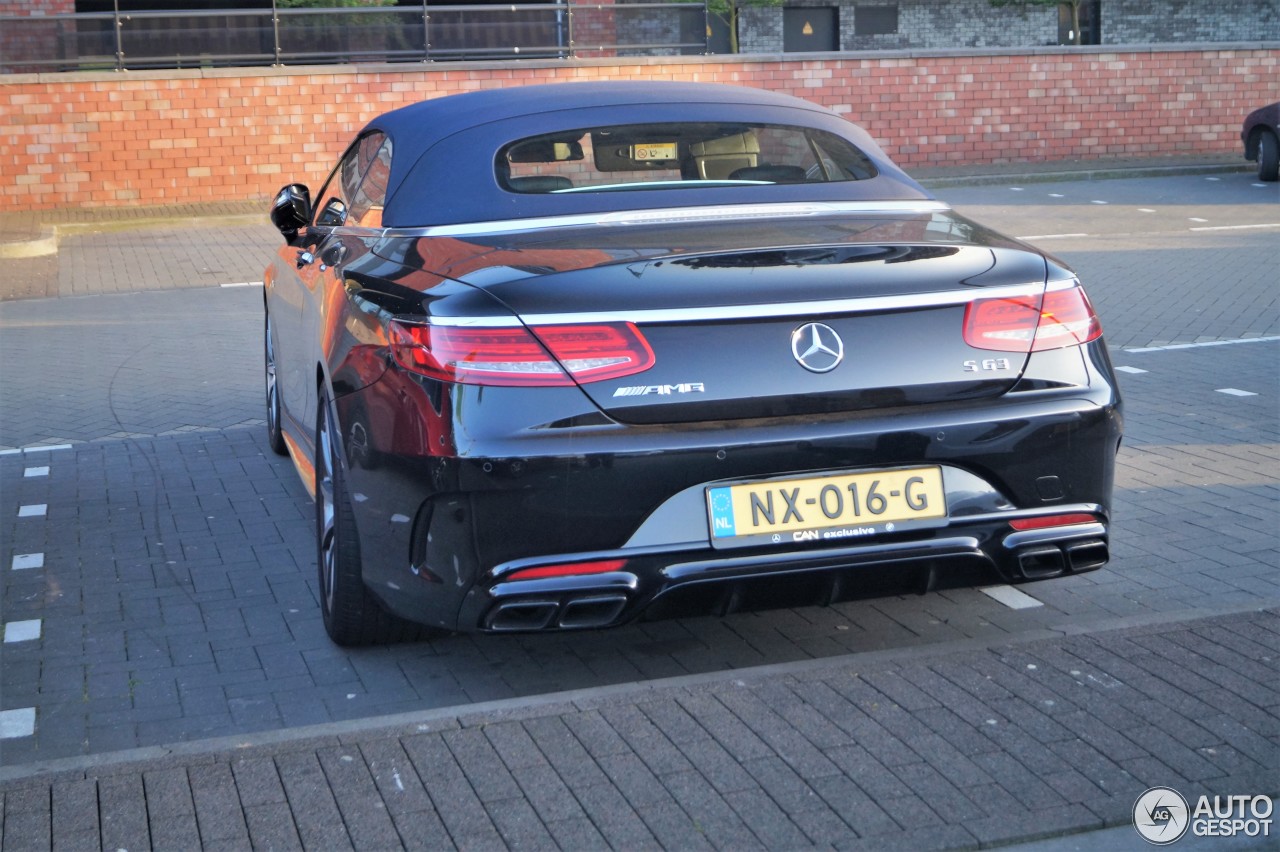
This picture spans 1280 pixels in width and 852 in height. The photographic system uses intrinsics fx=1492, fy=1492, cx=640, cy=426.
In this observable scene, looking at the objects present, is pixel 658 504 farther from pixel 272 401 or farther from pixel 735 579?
pixel 272 401

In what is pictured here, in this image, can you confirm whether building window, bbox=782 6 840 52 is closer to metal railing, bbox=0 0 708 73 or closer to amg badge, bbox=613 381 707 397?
metal railing, bbox=0 0 708 73

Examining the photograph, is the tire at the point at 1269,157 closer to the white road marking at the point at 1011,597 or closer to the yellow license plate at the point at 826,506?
the white road marking at the point at 1011,597

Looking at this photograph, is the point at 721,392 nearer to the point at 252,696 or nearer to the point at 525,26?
the point at 252,696

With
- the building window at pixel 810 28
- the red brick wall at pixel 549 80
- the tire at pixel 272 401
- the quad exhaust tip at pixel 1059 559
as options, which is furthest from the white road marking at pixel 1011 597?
the building window at pixel 810 28

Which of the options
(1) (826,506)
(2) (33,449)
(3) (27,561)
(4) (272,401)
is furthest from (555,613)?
(2) (33,449)

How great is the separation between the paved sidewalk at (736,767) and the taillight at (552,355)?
0.86m

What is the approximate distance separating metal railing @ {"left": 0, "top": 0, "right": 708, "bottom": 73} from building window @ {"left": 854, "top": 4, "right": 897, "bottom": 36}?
1547cm

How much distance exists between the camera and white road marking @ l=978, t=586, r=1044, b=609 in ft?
15.2

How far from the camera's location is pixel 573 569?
350 cm

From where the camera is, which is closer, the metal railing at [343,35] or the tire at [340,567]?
the tire at [340,567]

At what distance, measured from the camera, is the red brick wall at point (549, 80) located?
1927 cm

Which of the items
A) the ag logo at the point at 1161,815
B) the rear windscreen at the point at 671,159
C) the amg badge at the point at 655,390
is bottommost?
the ag logo at the point at 1161,815

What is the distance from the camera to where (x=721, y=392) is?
348 cm

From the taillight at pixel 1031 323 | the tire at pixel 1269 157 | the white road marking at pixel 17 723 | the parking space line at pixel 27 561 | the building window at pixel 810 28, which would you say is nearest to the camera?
the taillight at pixel 1031 323
